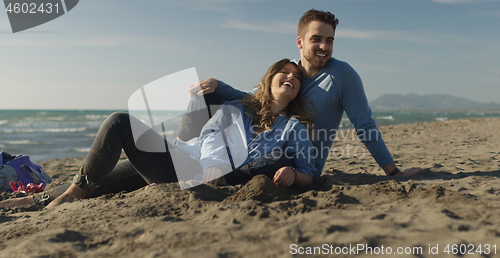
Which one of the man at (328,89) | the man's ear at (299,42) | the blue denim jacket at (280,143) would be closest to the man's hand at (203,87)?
the man at (328,89)

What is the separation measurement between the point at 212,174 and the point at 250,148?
1.37 feet

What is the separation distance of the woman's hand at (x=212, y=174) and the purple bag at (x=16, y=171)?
103 inches

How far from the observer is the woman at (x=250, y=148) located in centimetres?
254

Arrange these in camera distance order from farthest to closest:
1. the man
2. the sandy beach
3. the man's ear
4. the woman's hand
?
the man's ear
the man
the woman's hand
the sandy beach

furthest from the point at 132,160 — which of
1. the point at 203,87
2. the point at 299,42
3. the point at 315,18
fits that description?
the point at 315,18

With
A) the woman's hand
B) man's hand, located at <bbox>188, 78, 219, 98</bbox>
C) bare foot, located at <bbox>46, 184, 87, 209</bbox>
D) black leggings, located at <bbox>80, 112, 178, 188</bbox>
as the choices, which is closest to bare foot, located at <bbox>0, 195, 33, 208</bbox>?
bare foot, located at <bbox>46, 184, 87, 209</bbox>

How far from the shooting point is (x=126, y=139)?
8.52 ft

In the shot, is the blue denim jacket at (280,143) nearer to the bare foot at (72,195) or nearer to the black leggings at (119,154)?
the black leggings at (119,154)

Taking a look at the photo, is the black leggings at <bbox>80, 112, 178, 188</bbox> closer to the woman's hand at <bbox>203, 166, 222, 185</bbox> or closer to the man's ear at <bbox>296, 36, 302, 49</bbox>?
the woman's hand at <bbox>203, 166, 222, 185</bbox>

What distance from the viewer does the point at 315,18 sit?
3.03 meters

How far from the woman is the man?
0.21 metres

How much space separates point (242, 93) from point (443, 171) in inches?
95.0

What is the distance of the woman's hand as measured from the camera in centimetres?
262

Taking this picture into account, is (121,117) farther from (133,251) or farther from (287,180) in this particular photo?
(287,180)
